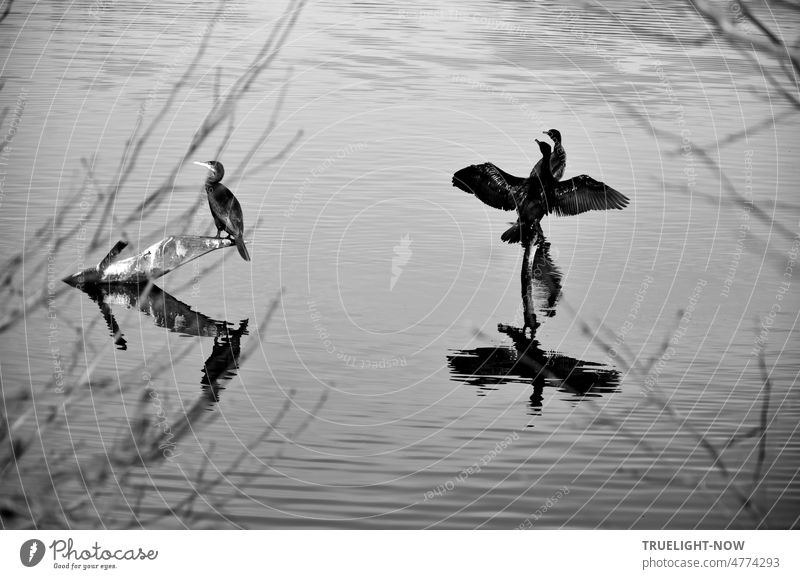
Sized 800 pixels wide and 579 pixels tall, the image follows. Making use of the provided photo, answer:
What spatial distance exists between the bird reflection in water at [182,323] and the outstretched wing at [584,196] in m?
4.82

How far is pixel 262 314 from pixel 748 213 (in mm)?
7706

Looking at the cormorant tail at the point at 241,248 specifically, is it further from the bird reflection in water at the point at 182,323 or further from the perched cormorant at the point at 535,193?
the perched cormorant at the point at 535,193

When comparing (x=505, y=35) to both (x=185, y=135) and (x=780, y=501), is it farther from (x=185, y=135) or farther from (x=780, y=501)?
(x=780, y=501)

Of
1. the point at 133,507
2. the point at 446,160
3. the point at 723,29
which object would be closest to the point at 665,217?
the point at 446,160

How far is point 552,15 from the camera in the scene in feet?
104

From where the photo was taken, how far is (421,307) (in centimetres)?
1357

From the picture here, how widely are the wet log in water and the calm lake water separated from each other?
0.28 metres

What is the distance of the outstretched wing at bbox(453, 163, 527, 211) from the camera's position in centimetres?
1634
